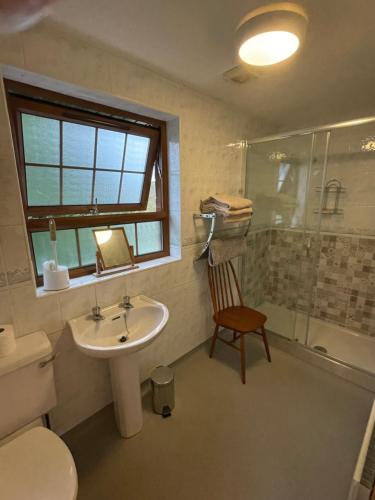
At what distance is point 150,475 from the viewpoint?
1259 mm

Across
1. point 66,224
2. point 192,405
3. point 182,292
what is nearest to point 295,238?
point 182,292

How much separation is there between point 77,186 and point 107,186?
0.20 meters

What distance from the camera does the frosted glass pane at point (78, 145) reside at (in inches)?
54.1

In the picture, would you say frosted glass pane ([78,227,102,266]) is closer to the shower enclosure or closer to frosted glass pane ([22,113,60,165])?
frosted glass pane ([22,113,60,165])

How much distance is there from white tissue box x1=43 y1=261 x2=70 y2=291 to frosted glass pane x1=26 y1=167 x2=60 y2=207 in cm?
38

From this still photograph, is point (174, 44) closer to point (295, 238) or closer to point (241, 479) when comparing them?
point (295, 238)

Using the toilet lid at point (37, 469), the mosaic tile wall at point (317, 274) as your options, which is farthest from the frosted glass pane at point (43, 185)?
the mosaic tile wall at point (317, 274)

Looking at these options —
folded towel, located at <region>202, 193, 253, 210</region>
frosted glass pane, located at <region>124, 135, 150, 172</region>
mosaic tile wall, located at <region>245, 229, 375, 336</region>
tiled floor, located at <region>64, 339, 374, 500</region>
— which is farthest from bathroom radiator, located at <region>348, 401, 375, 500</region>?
frosted glass pane, located at <region>124, 135, 150, 172</region>

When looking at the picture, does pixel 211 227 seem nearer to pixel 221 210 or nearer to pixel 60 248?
pixel 221 210

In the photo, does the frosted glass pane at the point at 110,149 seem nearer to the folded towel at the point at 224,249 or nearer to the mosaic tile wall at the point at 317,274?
the folded towel at the point at 224,249

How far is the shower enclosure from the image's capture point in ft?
7.40

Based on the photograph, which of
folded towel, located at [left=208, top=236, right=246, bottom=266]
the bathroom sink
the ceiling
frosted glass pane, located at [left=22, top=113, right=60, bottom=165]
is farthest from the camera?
folded towel, located at [left=208, top=236, right=246, bottom=266]

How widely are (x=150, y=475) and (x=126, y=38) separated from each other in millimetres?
2256

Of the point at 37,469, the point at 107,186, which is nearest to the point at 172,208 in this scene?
the point at 107,186
